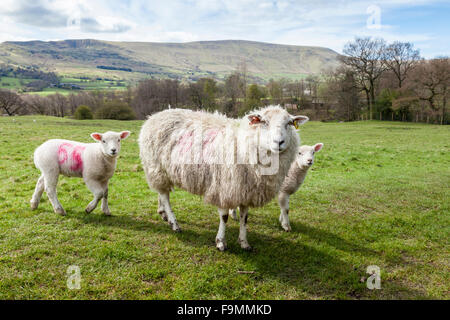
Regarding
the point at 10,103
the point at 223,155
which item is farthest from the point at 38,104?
the point at 223,155

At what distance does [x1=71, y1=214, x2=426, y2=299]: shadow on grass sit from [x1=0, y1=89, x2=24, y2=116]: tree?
248 feet

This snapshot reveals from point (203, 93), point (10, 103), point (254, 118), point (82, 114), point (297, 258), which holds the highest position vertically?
point (10, 103)

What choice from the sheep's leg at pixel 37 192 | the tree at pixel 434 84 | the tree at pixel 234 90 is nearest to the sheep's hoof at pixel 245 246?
the sheep's leg at pixel 37 192

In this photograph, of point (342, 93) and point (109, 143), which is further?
point (342, 93)

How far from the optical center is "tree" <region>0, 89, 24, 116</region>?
63919 mm

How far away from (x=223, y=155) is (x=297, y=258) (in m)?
2.43

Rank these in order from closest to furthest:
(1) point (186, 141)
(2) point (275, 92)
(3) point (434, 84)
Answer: (1) point (186, 141) < (2) point (275, 92) < (3) point (434, 84)

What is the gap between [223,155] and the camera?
543 centimetres

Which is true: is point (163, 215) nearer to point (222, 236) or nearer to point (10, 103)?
point (222, 236)

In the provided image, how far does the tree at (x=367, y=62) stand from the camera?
171ft

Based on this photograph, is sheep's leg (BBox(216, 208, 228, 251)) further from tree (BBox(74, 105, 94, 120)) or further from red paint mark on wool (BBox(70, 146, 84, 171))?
tree (BBox(74, 105, 94, 120))

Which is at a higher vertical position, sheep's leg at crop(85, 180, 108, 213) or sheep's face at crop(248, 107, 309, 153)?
sheep's face at crop(248, 107, 309, 153)

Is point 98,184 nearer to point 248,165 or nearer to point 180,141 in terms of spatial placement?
point 180,141

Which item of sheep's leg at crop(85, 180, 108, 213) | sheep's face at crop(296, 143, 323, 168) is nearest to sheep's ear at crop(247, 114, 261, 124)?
sheep's face at crop(296, 143, 323, 168)
